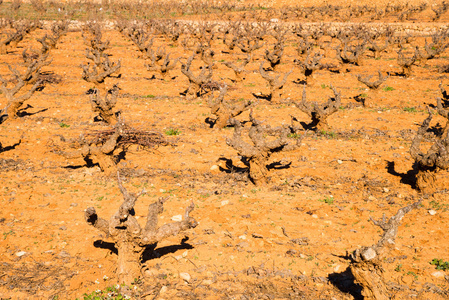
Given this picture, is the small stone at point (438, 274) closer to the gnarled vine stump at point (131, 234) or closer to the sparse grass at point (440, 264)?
the sparse grass at point (440, 264)

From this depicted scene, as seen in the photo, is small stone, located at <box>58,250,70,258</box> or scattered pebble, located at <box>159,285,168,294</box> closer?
scattered pebble, located at <box>159,285,168,294</box>

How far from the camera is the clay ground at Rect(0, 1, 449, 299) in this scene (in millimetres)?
6547

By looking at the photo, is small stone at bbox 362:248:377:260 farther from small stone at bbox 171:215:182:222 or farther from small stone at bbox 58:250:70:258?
small stone at bbox 58:250:70:258

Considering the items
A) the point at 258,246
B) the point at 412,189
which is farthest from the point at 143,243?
the point at 412,189

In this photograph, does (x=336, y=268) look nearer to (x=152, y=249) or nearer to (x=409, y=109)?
(x=152, y=249)

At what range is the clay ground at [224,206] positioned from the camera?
21.5 feet

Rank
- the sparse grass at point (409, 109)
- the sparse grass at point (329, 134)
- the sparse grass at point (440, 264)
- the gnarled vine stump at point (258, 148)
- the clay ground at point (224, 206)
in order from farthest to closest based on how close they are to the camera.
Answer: the sparse grass at point (409, 109) → the sparse grass at point (329, 134) → the gnarled vine stump at point (258, 148) → the sparse grass at point (440, 264) → the clay ground at point (224, 206)

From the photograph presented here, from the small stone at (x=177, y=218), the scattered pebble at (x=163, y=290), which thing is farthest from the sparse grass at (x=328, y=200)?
the scattered pebble at (x=163, y=290)

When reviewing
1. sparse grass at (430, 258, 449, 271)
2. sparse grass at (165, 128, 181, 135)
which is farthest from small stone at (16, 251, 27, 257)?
sparse grass at (430, 258, 449, 271)

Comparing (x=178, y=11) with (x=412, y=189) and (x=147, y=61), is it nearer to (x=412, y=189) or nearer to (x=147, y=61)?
(x=147, y=61)

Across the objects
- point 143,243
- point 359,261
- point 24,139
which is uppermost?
point 359,261

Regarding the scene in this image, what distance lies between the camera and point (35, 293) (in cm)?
618

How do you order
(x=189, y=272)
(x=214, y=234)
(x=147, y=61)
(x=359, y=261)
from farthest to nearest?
1. (x=147, y=61)
2. (x=214, y=234)
3. (x=189, y=272)
4. (x=359, y=261)

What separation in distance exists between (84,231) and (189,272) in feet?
9.39
